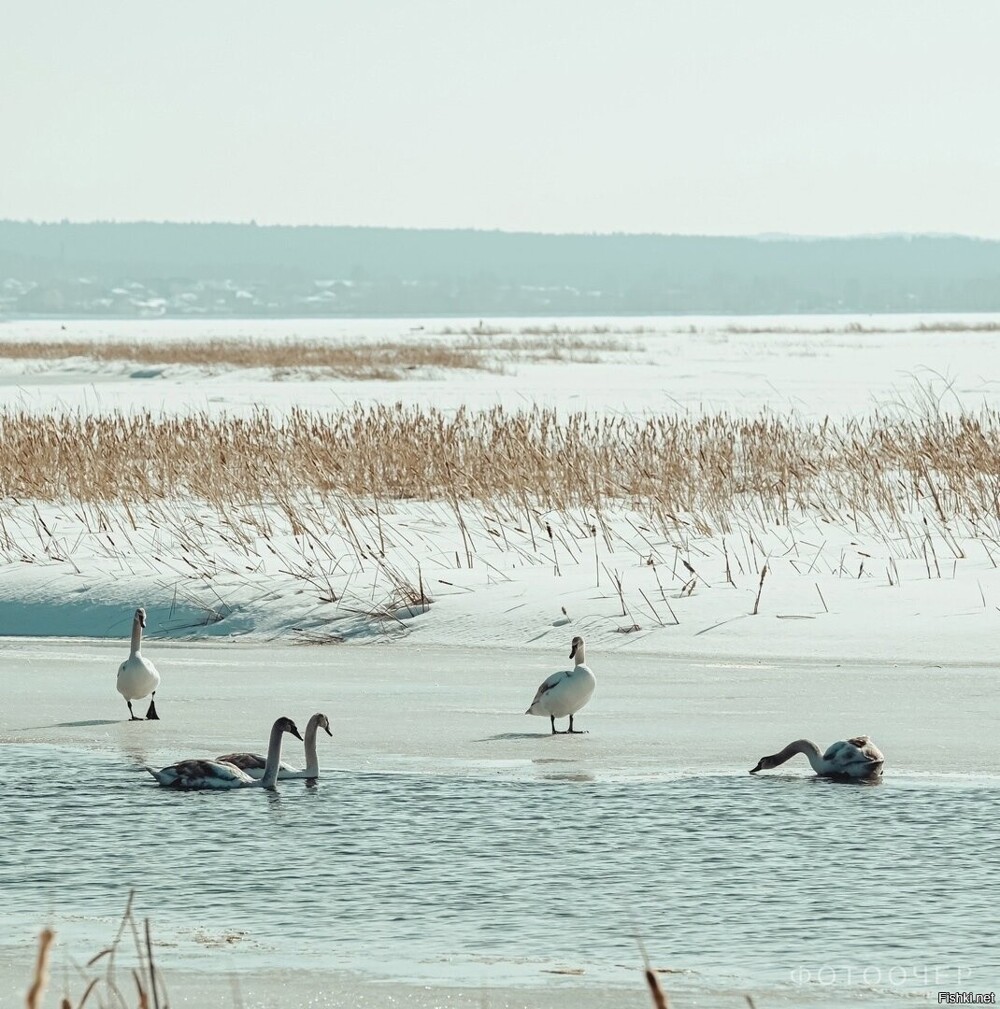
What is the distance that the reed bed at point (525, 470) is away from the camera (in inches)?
564

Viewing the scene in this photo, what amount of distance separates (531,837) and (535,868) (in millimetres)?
395

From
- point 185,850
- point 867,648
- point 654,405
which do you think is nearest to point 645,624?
point 867,648

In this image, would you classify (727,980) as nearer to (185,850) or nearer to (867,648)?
(185,850)

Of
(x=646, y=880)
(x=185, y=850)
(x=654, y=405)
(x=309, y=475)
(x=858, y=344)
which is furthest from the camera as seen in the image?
(x=858, y=344)

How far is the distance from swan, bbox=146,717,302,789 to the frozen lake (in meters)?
0.07

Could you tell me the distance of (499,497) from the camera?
14406mm

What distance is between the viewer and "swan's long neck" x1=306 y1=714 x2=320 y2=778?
21.8 ft

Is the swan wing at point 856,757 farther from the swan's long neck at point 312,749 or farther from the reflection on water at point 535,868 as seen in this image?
the swan's long neck at point 312,749

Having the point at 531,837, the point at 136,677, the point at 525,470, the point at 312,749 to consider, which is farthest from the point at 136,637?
the point at 525,470

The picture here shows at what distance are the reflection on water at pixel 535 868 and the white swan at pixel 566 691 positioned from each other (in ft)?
2.32

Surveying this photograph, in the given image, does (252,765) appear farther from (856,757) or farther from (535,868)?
(856,757)

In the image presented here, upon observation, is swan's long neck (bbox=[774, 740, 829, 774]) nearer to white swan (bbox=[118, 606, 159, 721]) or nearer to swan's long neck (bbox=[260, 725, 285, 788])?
swan's long neck (bbox=[260, 725, 285, 788])

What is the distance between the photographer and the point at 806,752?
6691 mm

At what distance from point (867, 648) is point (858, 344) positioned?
2578 inches
